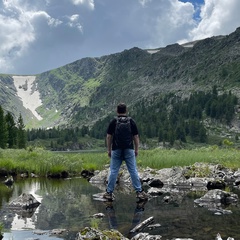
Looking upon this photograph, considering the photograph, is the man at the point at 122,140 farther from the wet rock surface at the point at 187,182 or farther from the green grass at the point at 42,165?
the green grass at the point at 42,165

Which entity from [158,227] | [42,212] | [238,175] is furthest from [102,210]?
[238,175]

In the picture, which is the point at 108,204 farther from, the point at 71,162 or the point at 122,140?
the point at 71,162

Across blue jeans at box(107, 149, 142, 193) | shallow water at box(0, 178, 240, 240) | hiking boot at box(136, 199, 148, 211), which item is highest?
blue jeans at box(107, 149, 142, 193)

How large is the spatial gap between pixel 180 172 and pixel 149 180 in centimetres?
255

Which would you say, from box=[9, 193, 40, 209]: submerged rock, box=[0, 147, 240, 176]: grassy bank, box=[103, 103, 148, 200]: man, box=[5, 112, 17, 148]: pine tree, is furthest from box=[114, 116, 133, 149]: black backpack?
box=[5, 112, 17, 148]: pine tree

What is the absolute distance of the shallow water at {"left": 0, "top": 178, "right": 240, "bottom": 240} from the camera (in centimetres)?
966

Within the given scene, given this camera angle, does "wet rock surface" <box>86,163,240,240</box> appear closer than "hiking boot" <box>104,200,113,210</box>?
No

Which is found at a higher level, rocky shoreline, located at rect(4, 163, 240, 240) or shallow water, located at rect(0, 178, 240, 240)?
shallow water, located at rect(0, 178, 240, 240)

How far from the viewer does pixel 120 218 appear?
1173cm

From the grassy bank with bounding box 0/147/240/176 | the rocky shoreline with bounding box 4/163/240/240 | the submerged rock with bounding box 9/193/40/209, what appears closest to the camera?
the rocky shoreline with bounding box 4/163/240/240

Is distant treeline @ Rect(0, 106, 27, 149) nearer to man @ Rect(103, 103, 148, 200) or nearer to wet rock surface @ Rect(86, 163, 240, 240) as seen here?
A: wet rock surface @ Rect(86, 163, 240, 240)

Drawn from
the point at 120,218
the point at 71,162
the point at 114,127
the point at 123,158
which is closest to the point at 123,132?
the point at 114,127

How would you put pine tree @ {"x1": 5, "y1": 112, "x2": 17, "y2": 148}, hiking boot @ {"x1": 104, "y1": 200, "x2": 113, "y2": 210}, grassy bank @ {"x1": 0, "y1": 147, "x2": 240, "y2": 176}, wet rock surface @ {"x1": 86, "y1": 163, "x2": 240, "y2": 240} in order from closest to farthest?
hiking boot @ {"x1": 104, "y1": 200, "x2": 113, "y2": 210}, wet rock surface @ {"x1": 86, "y1": 163, "x2": 240, "y2": 240}, grassy bank @ {"x1": 0, "y1": 147, "x2": 240, "y2": 176}, pine tree @ {"x1": 5, "y1": 112, "x2": 17, "y2": 148}

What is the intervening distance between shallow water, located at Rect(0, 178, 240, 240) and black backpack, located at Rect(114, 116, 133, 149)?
2639mm
